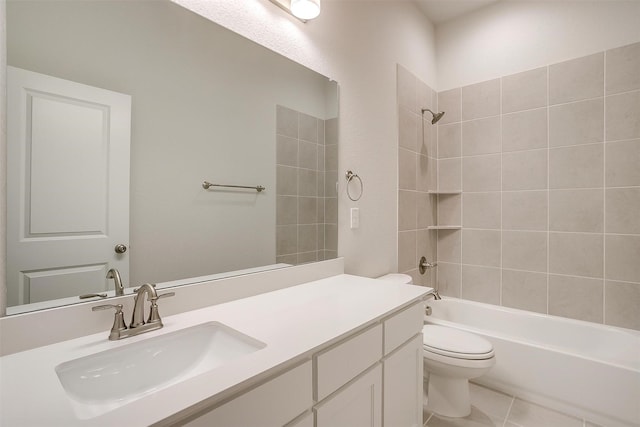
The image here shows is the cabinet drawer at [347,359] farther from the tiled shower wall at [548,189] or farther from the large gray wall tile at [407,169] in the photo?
the tiled shower wall at [548,189]

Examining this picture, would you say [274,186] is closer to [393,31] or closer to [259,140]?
[259,140]

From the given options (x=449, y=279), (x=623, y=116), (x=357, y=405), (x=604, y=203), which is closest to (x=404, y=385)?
(x=357, y=405)

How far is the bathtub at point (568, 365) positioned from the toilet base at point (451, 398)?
36 centimetres

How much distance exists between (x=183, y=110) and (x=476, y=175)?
2.31m

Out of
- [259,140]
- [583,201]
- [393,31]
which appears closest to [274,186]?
[259,140]

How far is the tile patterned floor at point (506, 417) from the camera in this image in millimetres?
1673

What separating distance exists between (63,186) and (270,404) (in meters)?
0.81

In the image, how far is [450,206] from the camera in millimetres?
2721

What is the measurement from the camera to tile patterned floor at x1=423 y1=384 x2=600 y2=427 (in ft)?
5.49

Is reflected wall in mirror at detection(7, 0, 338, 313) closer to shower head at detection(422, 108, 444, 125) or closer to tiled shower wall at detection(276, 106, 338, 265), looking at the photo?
tiled shower wall at detection(276, 106, 338, 265)

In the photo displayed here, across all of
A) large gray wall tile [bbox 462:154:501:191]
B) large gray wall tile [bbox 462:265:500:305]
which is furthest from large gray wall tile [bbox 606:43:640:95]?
large gray wall tile [bbox 462:265:500:305]

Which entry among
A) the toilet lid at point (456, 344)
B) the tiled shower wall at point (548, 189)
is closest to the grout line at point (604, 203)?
the tiled shower wall at point (548, 189)

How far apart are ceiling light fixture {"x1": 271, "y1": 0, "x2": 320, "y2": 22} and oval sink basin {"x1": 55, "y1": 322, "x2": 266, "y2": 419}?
1405mm

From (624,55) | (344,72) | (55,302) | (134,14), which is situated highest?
(624,55)
